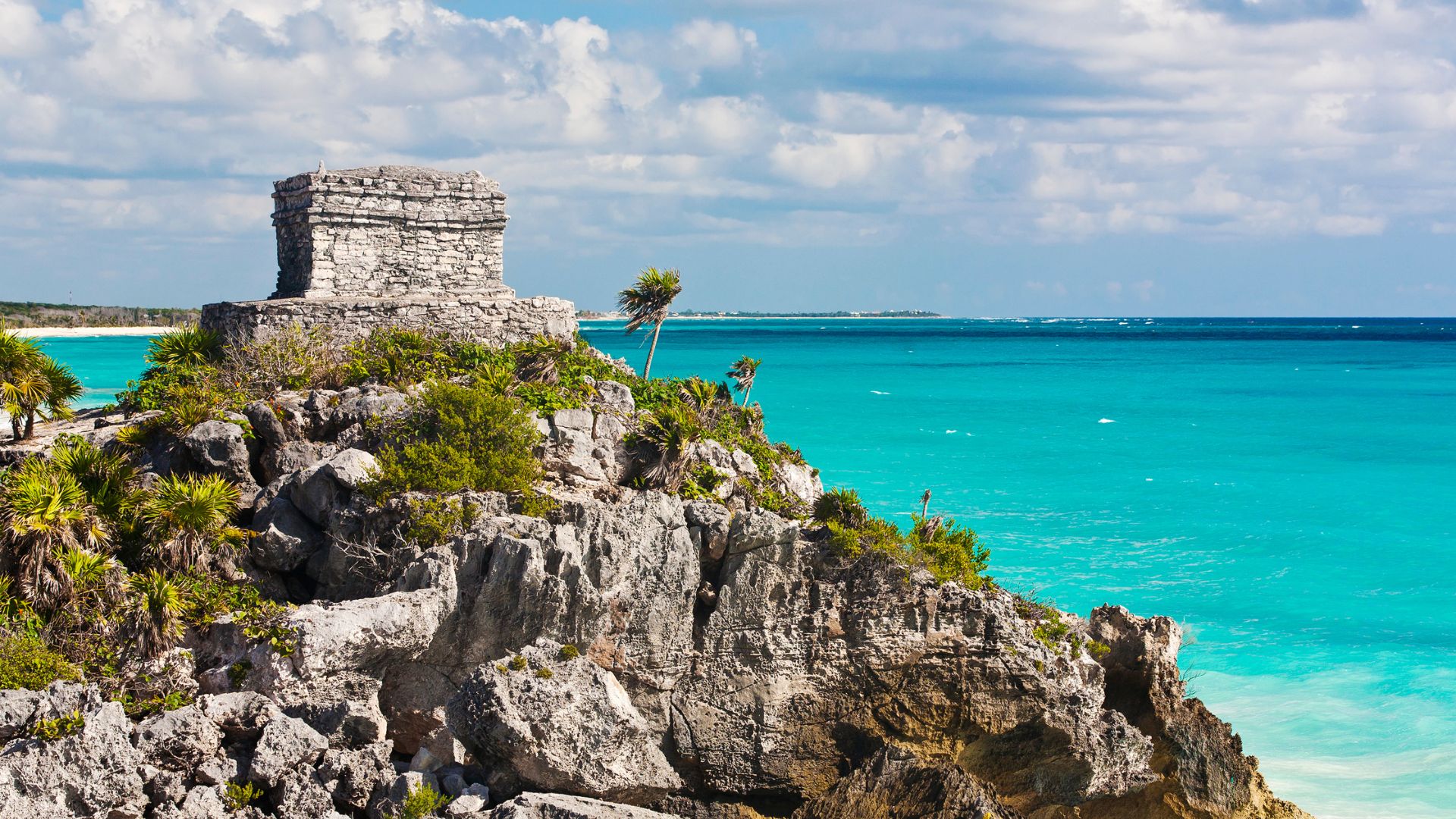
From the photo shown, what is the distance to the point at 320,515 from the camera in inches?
544

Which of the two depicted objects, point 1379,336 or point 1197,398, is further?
point 1379,336

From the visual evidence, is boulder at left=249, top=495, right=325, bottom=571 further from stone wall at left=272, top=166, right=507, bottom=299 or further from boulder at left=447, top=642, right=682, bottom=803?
stone wall at left=272, top=166, right=507, bottom=299

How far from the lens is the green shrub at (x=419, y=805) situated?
35.4 feet

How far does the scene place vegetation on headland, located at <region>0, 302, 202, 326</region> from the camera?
115 m

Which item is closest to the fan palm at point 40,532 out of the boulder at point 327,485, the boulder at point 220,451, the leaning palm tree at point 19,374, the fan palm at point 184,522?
the fan palm at point 184,522

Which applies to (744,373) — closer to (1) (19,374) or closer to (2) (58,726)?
(1) (19,374)

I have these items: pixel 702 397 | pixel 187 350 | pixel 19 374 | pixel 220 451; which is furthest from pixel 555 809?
pixel 187 350

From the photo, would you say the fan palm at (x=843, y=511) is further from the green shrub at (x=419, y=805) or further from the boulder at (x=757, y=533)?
the green shrub at (x=419, y=805)

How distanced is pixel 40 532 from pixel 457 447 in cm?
435

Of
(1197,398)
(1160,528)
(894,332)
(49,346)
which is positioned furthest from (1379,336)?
(49,346)

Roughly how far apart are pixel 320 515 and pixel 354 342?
14.3ft

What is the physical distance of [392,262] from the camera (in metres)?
19.0

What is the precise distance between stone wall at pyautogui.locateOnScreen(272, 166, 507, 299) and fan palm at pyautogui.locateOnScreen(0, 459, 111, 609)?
6.66 meters

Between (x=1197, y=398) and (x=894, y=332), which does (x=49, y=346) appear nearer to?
(x=1197, y=398)
